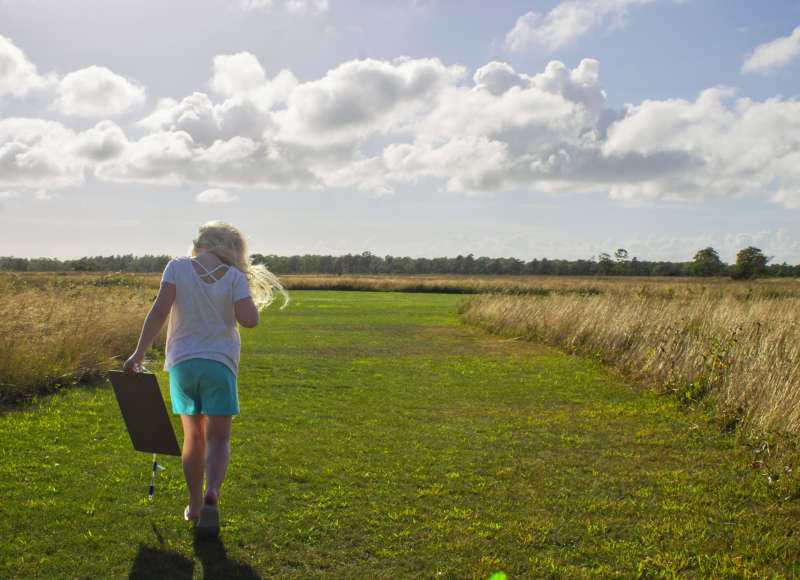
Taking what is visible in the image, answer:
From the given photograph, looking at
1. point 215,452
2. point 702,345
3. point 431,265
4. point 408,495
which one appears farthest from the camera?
point 431,265

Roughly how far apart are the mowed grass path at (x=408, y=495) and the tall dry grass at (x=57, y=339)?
62cm

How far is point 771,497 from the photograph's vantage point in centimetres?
474

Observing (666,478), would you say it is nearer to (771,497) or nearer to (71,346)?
(771,497)

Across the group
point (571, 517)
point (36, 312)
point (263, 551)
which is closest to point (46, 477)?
point (263, 551)

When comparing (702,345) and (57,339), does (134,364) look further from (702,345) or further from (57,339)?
(702,345)

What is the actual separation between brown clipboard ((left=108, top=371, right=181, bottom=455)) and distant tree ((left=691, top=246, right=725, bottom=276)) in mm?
90922

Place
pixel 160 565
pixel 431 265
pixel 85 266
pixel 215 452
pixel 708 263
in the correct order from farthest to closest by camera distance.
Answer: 1. pixel 431 265
2. pixel 708 263
3. pixel 85 266
4. pixel 215 452
5. pixel 160 565

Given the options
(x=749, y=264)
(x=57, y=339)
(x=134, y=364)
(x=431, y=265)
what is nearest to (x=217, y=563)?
(x=134, y=364)

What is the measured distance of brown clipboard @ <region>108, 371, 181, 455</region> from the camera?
3.73 meters

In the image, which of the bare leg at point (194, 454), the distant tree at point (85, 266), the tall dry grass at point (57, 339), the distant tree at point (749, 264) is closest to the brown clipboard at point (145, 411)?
the bare leg at point (194, 454)

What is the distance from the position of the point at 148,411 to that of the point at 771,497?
5.10m

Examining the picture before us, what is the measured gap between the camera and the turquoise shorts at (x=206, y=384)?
3.47 metres

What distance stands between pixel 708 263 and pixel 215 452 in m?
92.6

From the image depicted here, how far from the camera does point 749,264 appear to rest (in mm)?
63812
